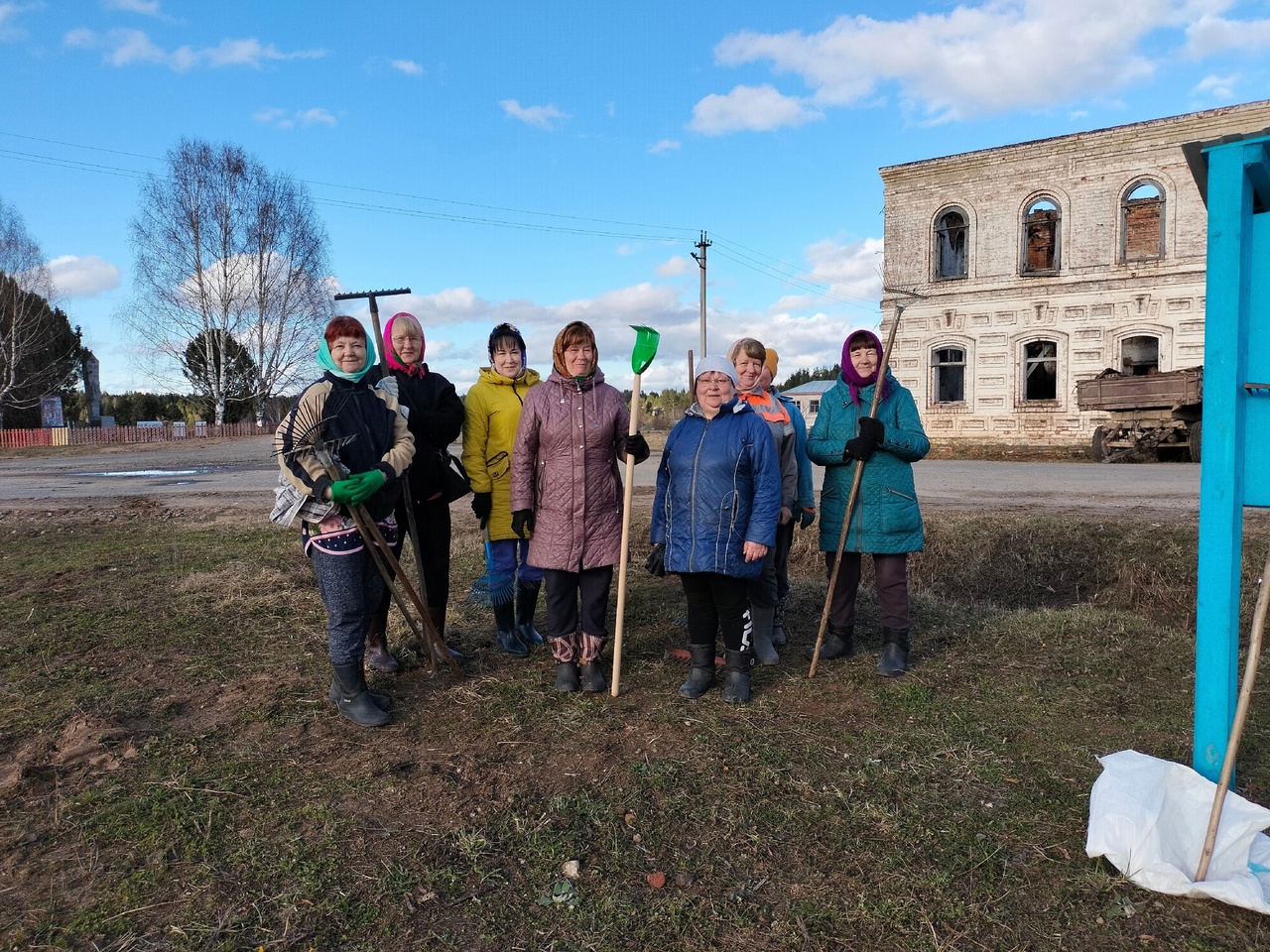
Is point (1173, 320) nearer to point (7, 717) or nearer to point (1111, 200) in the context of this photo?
point (1111, 200)

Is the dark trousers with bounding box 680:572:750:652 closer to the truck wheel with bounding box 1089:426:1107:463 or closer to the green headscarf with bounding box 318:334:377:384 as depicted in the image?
the green headscarf with bounding box 318:334:377:384

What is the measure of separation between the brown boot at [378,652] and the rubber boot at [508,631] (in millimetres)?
623

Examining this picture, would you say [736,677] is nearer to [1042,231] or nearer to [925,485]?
[925,485]

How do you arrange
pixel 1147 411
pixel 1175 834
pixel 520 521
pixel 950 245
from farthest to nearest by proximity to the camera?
pixel 950 245, pixel 1147 411, pixel 520 521, pixel 1175 834

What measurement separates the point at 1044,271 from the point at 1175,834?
22715mm

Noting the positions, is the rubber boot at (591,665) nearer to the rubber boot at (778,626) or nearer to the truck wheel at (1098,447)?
the rubber boot at (778,626)

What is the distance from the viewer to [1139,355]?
2167 cm

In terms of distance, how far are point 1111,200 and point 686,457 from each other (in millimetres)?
22035

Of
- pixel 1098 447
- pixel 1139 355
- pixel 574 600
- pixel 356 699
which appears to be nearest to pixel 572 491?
pixel 574 600

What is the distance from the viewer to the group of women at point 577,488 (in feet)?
11.7

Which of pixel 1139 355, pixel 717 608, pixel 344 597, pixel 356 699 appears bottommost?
pixel 356 699

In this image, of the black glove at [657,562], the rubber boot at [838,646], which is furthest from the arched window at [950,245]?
the black glove at [657,562]

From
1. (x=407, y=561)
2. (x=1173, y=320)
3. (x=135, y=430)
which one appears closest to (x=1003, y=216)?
(x=1173, y=320)

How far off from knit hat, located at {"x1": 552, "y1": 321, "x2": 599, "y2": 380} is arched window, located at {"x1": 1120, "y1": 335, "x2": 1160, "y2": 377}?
854 inches
